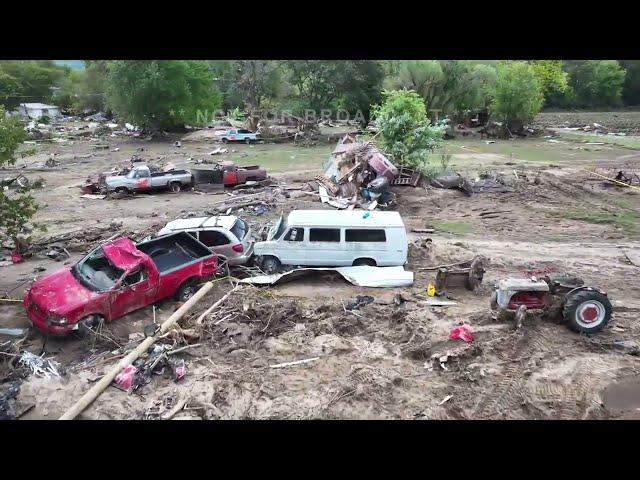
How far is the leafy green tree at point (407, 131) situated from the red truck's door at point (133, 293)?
1429 centimetres

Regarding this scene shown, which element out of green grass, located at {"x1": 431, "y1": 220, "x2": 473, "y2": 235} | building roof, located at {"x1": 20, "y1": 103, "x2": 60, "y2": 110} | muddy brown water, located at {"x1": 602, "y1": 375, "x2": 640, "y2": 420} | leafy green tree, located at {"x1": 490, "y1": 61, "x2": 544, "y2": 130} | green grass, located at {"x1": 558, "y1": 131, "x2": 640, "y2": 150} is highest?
leafy green tree, located at {"x1": 490, "y1": 61, "x2": 544, "y2": 130}

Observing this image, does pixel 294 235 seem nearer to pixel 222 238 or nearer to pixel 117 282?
pixel 222 238

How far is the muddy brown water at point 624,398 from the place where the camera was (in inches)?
293

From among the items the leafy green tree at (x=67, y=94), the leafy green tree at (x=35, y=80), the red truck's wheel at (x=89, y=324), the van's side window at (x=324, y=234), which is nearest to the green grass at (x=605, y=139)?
the van's side window at (x=324, y=234)

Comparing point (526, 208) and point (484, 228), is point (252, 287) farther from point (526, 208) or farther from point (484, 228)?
point (526, 208)

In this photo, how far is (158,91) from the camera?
129ft

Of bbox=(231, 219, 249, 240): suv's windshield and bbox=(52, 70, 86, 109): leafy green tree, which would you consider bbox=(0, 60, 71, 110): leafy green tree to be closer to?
bbox=(52, 70, 86, 109): leafy green tree

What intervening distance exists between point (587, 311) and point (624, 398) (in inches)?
80.8

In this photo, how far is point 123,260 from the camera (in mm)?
10320

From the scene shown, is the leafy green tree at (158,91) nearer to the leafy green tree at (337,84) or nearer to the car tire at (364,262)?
the leafy green tree at (337,84)

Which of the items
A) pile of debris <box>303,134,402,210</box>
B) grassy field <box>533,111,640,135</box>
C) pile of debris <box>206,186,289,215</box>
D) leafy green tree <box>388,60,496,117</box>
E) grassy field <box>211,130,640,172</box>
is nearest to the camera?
pile of debris <box>206,186,289,215</box>

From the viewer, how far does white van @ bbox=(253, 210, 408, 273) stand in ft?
40.7

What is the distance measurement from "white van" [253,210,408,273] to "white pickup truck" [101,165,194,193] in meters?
11.5

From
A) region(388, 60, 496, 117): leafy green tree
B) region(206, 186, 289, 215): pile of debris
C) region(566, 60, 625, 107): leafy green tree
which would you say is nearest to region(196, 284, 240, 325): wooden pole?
region(206, 186, 289, 215): pile of debris
